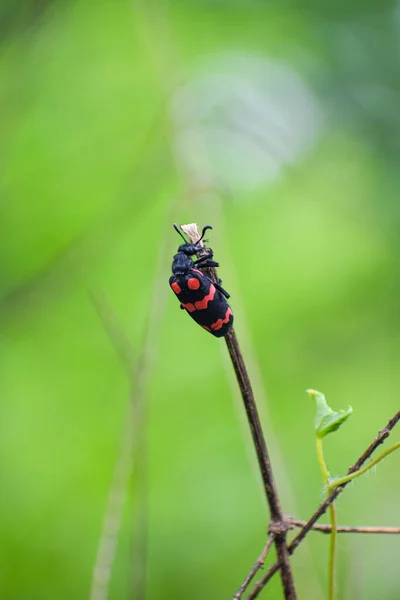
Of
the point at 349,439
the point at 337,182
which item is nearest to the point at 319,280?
the point at 337,182

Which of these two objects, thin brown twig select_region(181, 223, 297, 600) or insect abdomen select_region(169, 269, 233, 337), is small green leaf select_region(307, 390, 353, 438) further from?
insect abdomen select_region(169, 269, 233, 337)

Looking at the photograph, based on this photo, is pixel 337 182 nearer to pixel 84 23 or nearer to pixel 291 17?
pixel 291 17

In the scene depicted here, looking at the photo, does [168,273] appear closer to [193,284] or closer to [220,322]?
[193,284]

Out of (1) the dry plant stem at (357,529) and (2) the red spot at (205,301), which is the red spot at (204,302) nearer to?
(2) the red spot at (205,301)

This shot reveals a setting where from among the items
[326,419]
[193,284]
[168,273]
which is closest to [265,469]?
[326,419]

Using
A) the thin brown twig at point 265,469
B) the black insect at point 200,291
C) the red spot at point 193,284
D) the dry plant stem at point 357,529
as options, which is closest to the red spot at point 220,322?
the black insect at point 200,291
